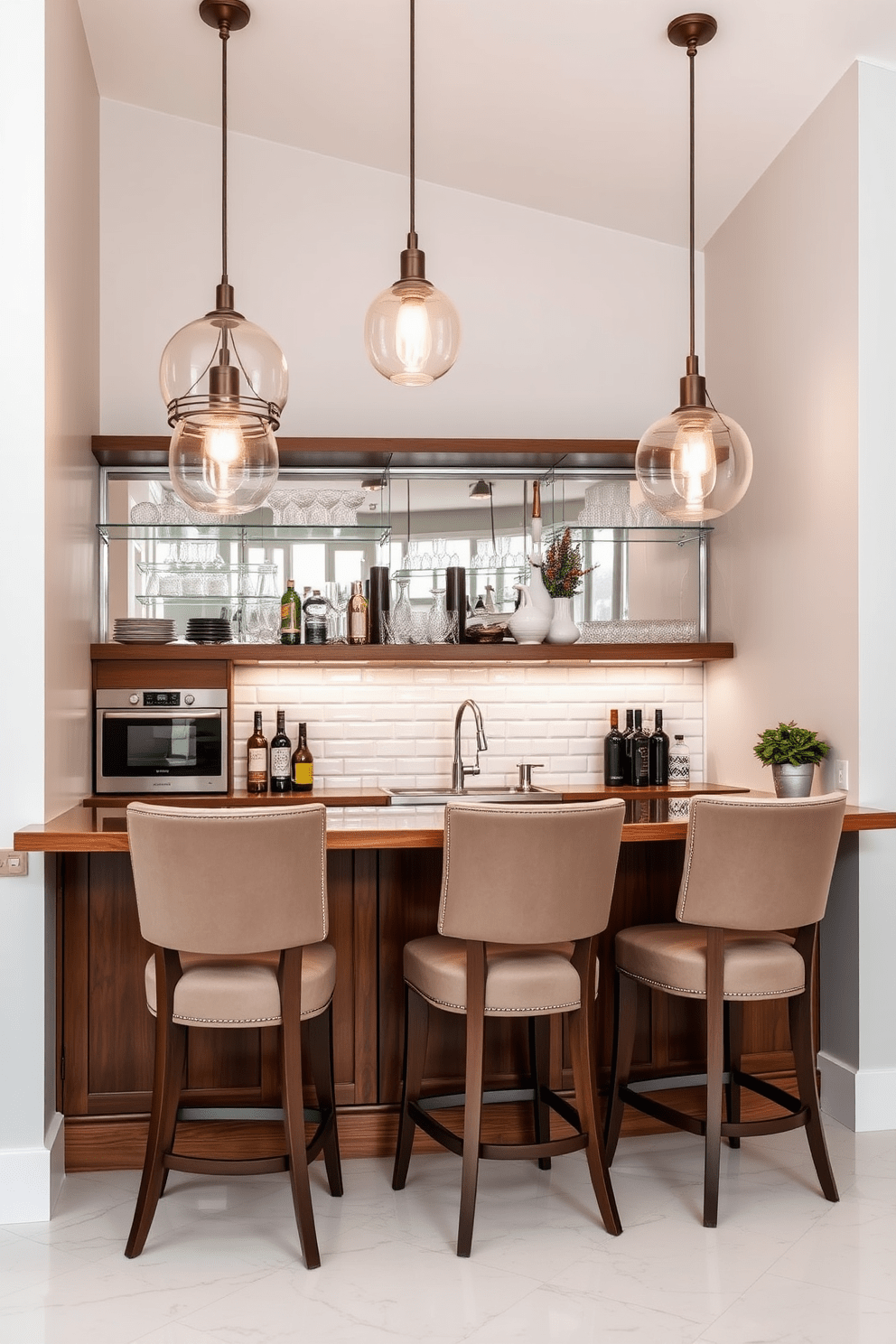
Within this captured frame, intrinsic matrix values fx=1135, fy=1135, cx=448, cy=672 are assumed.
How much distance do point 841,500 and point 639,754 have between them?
1.57m

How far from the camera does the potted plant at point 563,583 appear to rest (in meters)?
4.68

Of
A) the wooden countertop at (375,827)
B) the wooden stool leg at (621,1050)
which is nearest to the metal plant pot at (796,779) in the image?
the wooden countertop at (375,827)

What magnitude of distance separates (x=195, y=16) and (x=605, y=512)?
2.38 m

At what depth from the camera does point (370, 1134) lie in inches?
134

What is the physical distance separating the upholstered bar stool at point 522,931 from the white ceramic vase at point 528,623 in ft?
6.01

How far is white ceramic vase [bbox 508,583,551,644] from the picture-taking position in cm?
464

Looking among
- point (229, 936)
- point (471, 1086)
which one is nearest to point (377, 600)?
point (229, 936)

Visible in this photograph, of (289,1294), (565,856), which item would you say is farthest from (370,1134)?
(565,856)

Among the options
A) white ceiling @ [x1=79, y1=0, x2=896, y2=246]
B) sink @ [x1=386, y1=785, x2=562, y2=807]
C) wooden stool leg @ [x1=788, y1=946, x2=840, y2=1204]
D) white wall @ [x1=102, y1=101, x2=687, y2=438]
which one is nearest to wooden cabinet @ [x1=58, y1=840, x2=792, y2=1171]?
wooden stool leg @ [x1=788, y1=946, x2=840, y2=1204]

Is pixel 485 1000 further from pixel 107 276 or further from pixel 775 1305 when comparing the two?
pixel 107 276

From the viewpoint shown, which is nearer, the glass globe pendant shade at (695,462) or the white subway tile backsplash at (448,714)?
the glass globe pendant shade at (695,462)

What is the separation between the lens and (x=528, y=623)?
4.64 m

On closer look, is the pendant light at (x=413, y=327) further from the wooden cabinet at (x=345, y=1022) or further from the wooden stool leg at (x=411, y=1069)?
the wooden stool leg at (x=411, y=1069)

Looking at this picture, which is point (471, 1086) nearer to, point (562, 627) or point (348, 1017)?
point (348, 1017)
